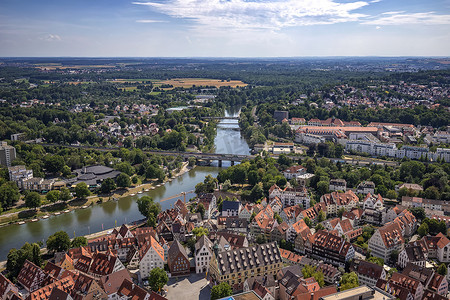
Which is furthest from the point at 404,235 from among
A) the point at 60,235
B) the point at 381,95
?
the point at 381,95

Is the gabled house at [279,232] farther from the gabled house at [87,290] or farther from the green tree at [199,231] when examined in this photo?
the gabled house at [87,290]

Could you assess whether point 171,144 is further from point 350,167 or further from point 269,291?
point 269,291

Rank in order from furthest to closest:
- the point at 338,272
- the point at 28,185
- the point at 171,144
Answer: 1. the point at 171,144
2. the point at 28,185
3. the point at 338,272

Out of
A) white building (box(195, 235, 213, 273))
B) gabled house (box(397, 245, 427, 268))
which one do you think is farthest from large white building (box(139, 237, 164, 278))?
gabled house (box(397, 245, 427, 268))

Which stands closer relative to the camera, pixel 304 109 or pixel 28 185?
pixel 28 185

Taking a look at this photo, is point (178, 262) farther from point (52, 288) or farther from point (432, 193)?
point (432, 193)

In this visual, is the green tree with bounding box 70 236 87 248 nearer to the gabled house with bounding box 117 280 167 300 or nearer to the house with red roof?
the house with red roof

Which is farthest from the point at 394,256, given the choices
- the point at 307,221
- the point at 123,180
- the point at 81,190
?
the point at 81,190
